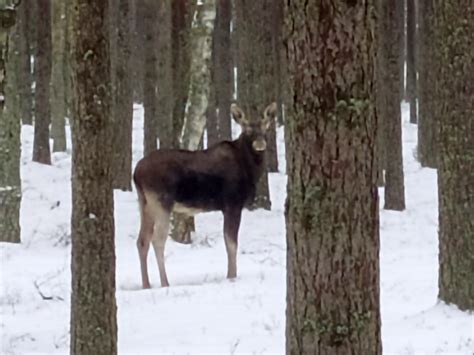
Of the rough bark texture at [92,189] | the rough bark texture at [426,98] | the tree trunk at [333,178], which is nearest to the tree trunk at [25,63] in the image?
the rough bark texture at [426,98]

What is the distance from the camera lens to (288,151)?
194 inches

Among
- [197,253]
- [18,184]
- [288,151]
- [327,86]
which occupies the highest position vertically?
[327,86]

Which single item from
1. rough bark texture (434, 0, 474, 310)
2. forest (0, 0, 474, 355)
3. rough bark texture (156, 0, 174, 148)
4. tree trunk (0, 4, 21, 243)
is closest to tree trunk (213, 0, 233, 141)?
forest (0, 0, 474, 355)

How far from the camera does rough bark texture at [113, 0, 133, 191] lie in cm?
2180

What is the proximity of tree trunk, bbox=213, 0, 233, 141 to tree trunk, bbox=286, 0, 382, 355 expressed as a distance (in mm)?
22463

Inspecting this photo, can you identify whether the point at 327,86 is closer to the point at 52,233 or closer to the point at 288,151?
the point at 288,151

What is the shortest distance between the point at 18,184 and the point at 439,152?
8.42 m

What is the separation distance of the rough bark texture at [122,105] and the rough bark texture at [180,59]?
97.2 inches

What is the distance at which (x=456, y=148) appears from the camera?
9.70 m

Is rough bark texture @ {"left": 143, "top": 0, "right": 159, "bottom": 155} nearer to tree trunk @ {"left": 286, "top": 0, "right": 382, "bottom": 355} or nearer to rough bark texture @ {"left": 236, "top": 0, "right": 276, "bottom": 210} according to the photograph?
rough bark texture @ {"left": 236, "top": 0, "right": 276, "bottom": 210}

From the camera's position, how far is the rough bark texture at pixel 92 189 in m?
7.01

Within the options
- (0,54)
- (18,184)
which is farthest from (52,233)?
(0,54)

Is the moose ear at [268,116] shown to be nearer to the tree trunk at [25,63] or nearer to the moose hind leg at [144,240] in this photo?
the moose hind leg at [144,240]

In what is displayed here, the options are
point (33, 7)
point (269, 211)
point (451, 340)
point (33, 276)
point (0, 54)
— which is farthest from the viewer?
point (33, 7)
